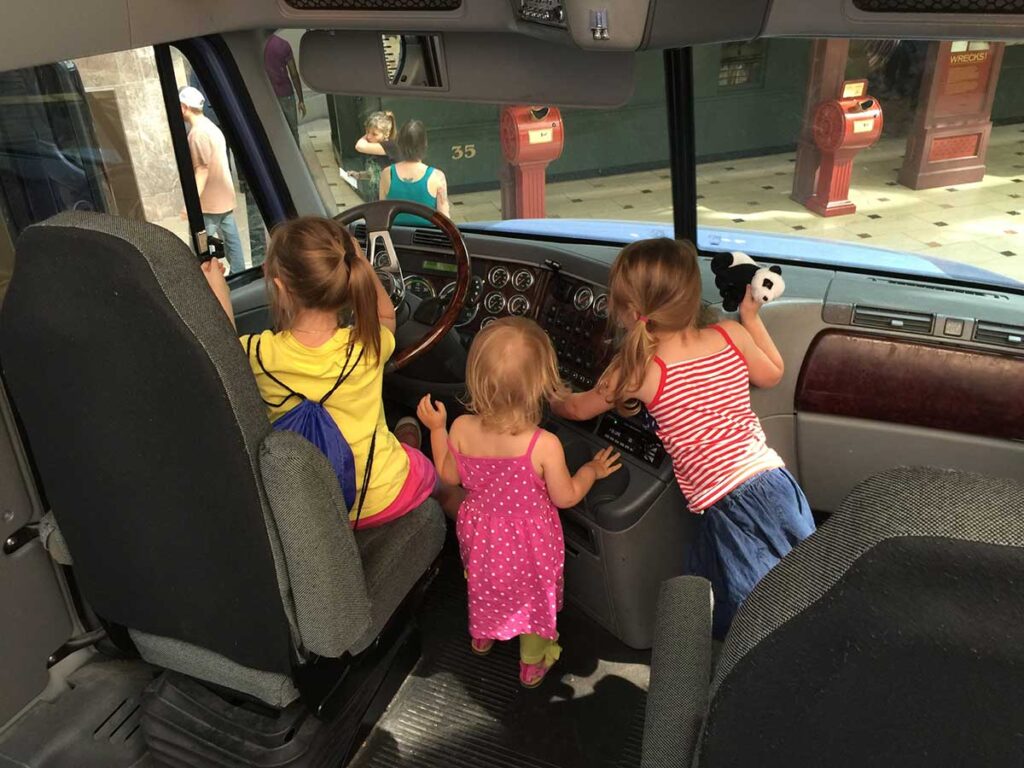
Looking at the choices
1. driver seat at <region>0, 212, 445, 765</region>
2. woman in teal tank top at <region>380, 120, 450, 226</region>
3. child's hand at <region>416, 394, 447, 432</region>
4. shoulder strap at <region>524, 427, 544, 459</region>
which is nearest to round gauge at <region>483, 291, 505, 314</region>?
woman in teal tank top at <region>380, 120, 450, 226</region>

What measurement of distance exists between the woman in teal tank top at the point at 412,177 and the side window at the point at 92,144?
60 cm

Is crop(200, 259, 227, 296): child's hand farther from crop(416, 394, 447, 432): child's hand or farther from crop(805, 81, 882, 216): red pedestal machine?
crop(805, 81, 882, 216): red pedestal machine

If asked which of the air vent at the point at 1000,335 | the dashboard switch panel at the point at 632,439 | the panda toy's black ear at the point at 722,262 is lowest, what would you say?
the dashboard switch panel at the point at 632,439

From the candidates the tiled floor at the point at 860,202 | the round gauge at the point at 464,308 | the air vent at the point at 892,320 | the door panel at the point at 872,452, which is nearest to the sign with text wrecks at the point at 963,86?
the tiled floor at the point at 860,202

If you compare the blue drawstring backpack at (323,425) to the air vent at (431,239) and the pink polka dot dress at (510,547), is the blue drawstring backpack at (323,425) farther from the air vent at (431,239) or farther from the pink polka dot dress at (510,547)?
the air vent at (431,239)

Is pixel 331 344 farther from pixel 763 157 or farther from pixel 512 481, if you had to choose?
pixel 763 157

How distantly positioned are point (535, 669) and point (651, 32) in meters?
1.58

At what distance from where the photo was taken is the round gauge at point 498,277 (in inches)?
102

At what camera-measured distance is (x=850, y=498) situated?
620mm

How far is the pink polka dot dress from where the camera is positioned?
1935 mm

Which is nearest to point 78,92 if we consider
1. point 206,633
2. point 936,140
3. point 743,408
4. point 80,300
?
point 80,300

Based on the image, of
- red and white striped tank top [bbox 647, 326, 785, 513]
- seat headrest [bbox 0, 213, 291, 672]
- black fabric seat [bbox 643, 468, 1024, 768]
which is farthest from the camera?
red and white striped tank top [bbox 647, 326, 785, 513]

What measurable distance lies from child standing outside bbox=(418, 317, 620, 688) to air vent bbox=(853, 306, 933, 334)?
0.76m

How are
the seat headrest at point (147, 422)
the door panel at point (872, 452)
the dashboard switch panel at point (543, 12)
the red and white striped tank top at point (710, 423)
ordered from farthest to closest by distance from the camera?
1. the door panel at point (872, 452)
2. the red and white striped tank top at point (710, 423)
3. the dashboard switch panel at point (543, 12)
4. the seat headrest at point (147, 422)
